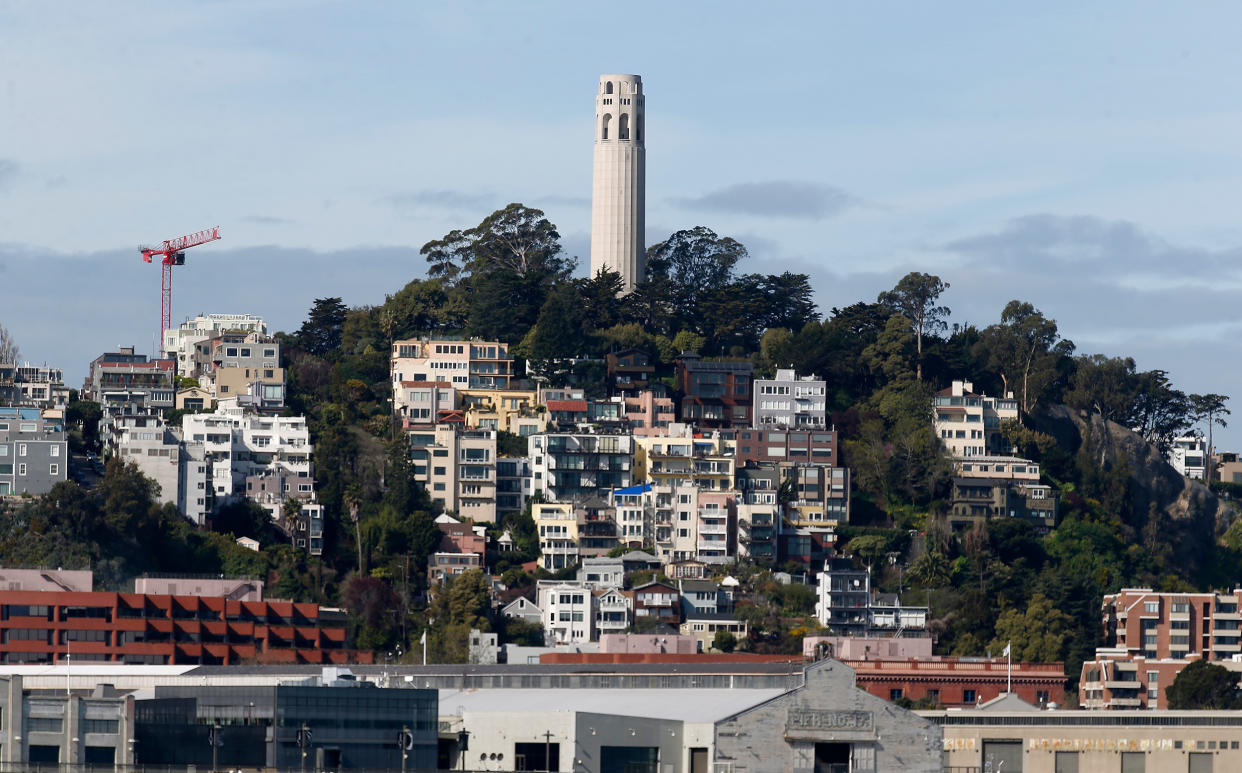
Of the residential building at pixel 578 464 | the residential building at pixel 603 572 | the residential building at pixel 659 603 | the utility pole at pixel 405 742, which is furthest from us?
the residential building at pixel 578 464

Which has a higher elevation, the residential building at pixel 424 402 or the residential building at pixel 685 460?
the residential building at pixel 424 402

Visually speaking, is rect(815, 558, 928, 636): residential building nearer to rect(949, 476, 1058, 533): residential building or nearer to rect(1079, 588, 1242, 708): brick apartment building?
rect(1079, 588, 1242, 708): brick apartment building

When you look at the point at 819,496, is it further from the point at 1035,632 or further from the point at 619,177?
the point at 619,177

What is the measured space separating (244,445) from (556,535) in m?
17.5

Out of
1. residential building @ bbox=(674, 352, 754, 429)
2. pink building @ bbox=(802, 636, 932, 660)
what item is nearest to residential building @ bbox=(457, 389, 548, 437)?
residential building @ bbox=(674, 352, 754, 429)

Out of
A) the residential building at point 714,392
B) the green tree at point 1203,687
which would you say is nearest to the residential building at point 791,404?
Answer: the residential building at point 714,392

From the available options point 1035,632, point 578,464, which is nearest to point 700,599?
point 578,464

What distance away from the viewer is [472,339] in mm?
168875

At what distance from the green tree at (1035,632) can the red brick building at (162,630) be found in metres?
32.1

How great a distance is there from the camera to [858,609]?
14288 cm

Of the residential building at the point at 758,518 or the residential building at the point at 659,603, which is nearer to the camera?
the residential building at the point at 659,603

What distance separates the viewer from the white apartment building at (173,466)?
144750mm

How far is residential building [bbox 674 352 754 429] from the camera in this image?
16662 cm

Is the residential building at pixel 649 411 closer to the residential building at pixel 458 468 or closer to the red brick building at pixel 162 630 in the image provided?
the residential building at pixel 458 468
